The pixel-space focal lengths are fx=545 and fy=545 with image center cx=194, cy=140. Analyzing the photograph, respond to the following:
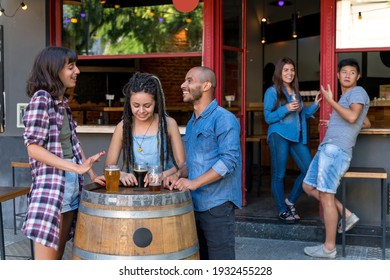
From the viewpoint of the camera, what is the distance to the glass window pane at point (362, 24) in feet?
16.5

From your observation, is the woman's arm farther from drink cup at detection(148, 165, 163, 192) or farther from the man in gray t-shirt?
the man in gray t-shirt

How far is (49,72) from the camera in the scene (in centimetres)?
286

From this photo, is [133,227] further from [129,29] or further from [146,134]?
[129,29]

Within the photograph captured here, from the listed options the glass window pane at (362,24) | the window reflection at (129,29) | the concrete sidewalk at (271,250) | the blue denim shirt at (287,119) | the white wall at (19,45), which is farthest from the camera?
the window reflection at (129,29)

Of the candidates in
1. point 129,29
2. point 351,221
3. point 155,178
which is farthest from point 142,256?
point 129,29

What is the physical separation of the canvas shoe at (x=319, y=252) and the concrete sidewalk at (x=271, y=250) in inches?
1.8

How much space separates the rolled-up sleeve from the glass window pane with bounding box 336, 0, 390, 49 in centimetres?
324

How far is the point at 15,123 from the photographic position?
5824mm

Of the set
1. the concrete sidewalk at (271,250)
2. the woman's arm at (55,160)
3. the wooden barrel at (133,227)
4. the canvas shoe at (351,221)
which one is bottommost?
the concrete sidewalk at (271,250)

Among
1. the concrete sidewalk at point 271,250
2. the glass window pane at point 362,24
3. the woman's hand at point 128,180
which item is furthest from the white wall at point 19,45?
the woman's hand at point 128,180

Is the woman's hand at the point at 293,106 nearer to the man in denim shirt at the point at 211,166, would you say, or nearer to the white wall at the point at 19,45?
the man in denim shirt at the point at 211,166

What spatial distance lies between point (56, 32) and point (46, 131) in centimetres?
336

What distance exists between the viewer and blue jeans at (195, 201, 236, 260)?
2.89m
